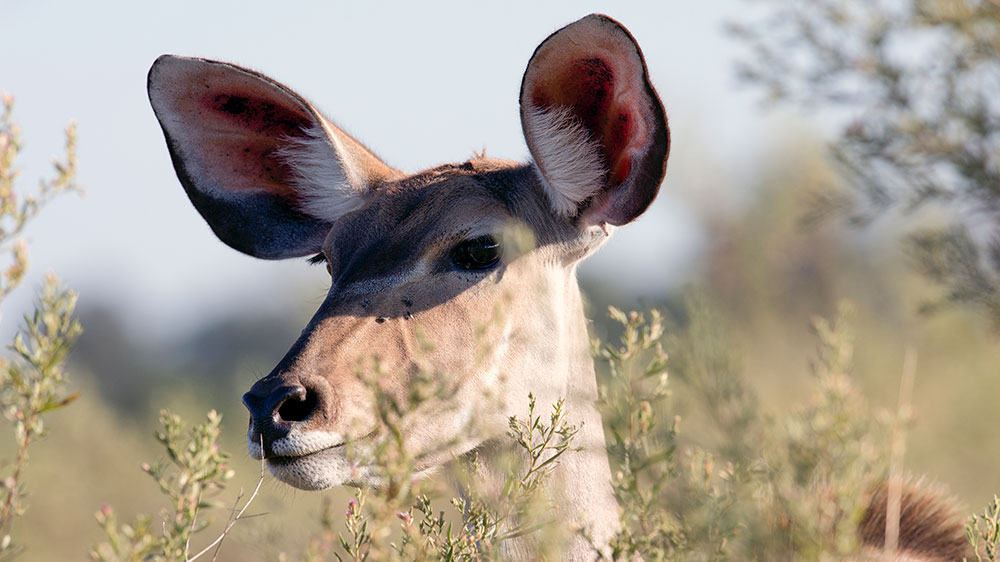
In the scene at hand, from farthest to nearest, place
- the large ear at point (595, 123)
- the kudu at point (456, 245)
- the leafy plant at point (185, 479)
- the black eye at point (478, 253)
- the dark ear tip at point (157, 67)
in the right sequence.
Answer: the dark ear tip at point (157, 67) < the black eye at point (478, 253) < the large ear at point (595, 123) < the kudu at point (456, 245) < the leafy plant at point (185, 479)

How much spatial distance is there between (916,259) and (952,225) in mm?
234

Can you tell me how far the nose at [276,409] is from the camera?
9.41ft

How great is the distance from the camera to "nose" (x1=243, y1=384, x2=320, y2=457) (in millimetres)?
2867

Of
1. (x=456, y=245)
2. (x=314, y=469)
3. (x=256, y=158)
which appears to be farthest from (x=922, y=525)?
(x=256, y=158)

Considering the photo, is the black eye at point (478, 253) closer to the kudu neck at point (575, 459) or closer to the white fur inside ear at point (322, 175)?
the kudu neck at point (575, 459)

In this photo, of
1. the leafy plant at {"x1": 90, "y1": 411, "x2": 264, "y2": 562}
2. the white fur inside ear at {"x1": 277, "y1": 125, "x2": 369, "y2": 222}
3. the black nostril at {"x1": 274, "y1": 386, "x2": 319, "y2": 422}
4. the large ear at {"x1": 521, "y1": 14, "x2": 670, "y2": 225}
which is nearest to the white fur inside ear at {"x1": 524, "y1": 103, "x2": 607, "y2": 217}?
the large ear at {"x1": 521, "y1": 14, "x2": 670, "y2": 225}

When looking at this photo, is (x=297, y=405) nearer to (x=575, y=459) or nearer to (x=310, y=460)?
(x=310, y=460)

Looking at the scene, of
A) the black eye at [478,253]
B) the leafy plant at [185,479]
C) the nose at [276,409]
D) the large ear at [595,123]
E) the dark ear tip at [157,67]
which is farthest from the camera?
the dark ear tip at [157,67]

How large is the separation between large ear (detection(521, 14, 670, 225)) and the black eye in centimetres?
34

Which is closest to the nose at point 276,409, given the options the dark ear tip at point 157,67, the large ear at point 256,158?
the large ear at point 256,158

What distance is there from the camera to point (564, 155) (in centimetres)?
375

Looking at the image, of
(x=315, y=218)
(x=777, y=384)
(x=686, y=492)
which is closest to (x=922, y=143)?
(x=315, y=218)

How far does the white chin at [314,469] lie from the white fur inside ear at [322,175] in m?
1.38

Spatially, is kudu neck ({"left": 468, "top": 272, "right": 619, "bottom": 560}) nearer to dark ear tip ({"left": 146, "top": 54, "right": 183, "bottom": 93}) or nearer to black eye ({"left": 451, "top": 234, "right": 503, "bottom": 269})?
black eye ({"left": 451, "top": 234, "right": 503, "bottom": 269})
